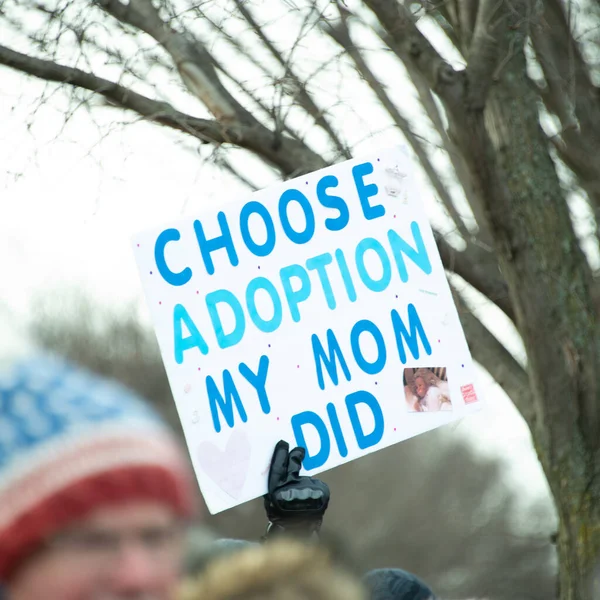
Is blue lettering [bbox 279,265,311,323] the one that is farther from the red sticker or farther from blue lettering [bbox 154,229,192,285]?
the red sticker

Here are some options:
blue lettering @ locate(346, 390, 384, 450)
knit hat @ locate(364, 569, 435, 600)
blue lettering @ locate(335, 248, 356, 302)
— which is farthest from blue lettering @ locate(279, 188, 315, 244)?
knit hat @ locate(364, 569, 435, 600)

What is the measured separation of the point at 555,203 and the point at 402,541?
29.5m

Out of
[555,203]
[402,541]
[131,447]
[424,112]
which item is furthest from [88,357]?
[131,447]

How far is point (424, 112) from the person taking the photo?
20.3 ft

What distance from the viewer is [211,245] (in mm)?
3314

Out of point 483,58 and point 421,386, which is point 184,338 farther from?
point 483,58

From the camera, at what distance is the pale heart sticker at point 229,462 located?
3.04 m

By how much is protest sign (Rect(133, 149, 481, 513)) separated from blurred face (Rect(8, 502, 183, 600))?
2069 mm

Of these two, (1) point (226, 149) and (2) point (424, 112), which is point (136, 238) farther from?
(2) point (424, 112)

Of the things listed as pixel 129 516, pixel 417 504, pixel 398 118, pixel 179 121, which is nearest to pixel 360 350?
pixel 179 121

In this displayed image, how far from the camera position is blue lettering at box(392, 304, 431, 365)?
3328mm

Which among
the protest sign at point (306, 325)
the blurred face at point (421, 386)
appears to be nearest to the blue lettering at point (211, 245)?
the protest sign at point (306, 325)

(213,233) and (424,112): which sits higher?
(424,112)

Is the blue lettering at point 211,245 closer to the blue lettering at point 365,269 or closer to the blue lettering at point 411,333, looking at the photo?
the blue lettering at point 365,269
